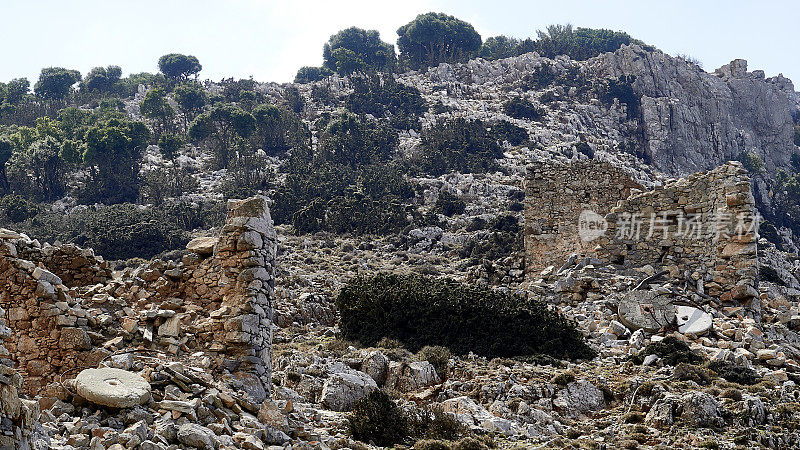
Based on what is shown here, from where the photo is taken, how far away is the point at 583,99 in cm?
6012

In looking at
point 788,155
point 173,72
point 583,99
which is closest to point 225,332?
point 583,99

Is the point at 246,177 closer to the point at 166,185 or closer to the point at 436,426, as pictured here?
the point at 166,185

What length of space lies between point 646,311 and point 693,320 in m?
0.71

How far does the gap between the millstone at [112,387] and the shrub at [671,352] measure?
23.4ft

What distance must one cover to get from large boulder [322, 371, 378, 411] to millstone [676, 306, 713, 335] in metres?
4.98

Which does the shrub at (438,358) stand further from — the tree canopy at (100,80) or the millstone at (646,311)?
the tree canopy at (100,80)

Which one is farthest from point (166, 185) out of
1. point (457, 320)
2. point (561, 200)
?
point (457, 320)

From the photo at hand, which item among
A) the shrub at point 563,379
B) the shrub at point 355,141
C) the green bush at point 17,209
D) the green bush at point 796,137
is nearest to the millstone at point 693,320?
the shrub at point 563,379

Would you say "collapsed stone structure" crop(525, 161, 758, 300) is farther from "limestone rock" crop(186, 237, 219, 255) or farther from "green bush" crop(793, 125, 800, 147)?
"green bush" crop(793, 125, 800, 147)

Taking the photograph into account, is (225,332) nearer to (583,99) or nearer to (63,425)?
(63,425)

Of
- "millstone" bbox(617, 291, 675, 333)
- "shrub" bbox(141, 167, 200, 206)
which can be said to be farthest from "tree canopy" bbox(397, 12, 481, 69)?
"millstone" bbox(617, 291, 675, 333)

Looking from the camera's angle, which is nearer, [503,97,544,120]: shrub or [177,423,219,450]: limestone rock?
[177,423,219,450]: limestone rock

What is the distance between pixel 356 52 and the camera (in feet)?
273

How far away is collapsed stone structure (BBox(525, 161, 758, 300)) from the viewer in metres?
13.0
